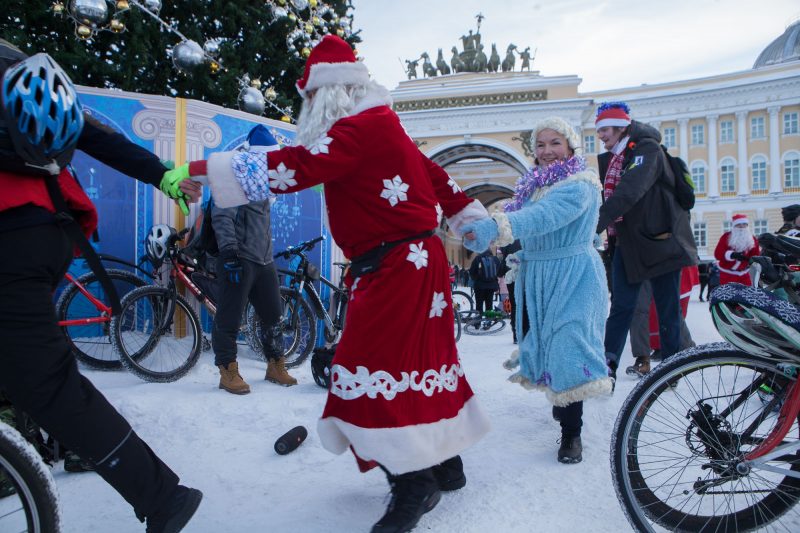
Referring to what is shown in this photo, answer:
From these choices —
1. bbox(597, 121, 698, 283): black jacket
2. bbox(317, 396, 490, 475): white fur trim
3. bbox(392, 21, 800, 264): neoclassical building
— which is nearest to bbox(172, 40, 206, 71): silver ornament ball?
bbox(597, 121, 698, 283): black jacket

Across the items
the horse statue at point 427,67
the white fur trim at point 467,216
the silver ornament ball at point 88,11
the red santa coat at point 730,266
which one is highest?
the horse statue at point 427,67

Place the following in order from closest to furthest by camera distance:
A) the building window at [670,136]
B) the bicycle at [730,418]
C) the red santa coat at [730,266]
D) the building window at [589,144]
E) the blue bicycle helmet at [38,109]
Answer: the blue bicycle helmet at [38,109] < the bicycle at [730,418] < the red santa coat at [730,266] < the building window at [589,144] < the building window at [670,136]

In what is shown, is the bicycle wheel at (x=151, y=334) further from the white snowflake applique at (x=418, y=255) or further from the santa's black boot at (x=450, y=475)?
the white snowflake applique at (x=418, y=255)

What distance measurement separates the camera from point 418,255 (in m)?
2.17

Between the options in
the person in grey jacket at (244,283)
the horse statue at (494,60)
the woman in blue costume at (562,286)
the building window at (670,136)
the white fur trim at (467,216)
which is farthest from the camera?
the horse statue at (494,60)

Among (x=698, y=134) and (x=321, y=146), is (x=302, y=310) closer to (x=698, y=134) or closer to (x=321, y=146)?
(x=321, y=146)

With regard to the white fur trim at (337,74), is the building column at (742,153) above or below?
above

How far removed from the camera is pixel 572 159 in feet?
9.49

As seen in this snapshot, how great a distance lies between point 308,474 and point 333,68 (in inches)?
73.8

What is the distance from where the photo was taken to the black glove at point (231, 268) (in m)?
4.15

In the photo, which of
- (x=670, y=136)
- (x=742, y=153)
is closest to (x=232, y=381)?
(x=670, y=136)

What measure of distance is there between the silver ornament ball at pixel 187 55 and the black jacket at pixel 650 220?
492 centimetres

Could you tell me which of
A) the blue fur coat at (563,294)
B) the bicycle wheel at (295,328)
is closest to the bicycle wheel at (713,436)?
the blue fur coat at (563,294)

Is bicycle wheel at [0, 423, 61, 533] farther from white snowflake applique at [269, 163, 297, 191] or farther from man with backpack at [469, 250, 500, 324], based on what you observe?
man with backpack at [469, 250, 500, 324]
